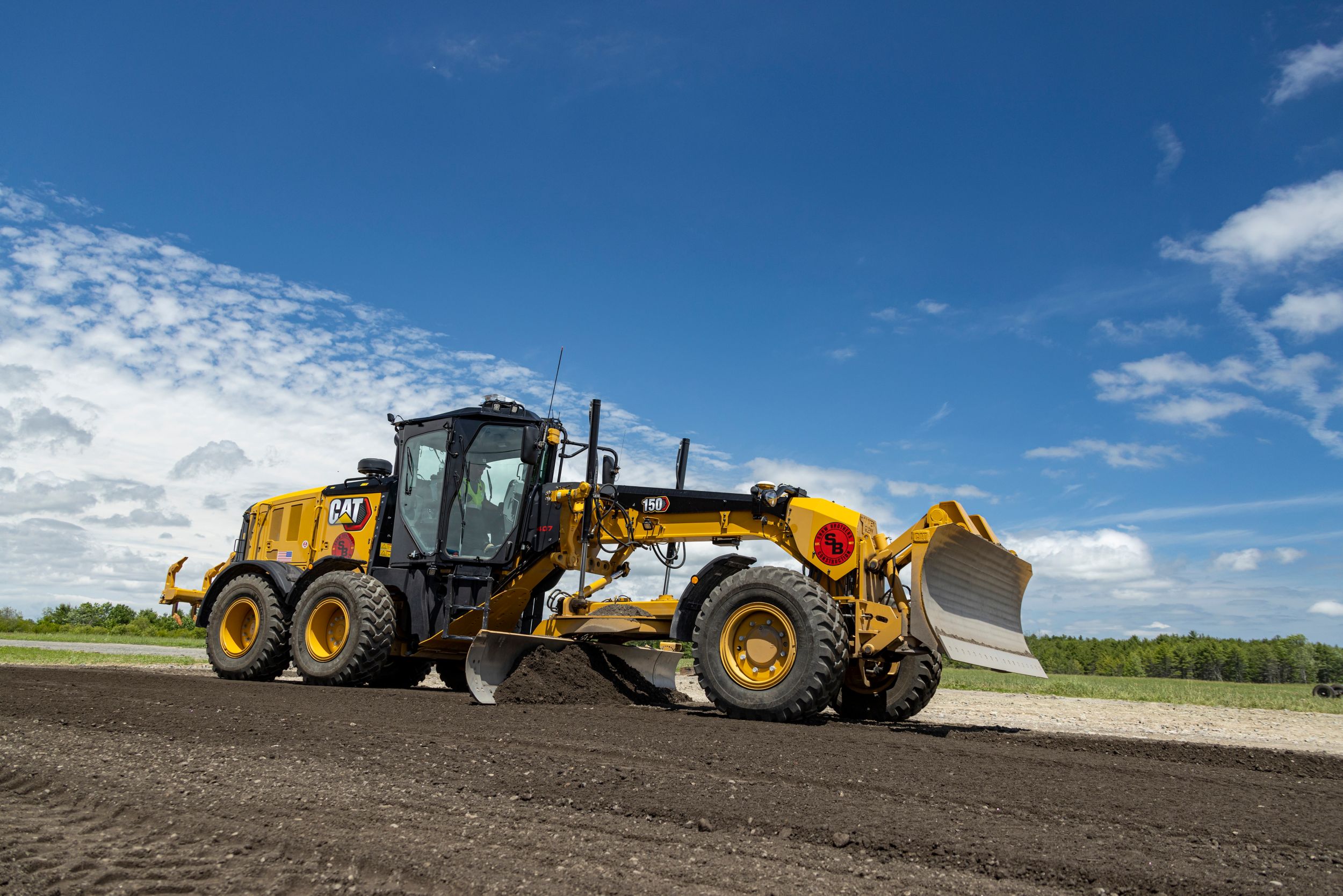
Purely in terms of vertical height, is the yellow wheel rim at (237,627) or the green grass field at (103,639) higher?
the yellow wheel rim at (237,627)

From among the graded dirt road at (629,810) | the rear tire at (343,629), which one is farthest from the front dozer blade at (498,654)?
the graded dirt road at (629,810)

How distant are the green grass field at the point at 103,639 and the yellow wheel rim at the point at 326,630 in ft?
80.1

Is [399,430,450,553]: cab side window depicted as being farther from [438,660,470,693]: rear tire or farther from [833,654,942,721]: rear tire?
[833,654,942,721]: rear tire

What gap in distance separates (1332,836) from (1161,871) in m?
1.39

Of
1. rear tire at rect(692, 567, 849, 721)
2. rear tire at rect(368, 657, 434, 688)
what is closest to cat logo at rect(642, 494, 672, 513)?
rear tire at rect(692, 567, 849, 721)

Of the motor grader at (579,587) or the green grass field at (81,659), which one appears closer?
the motor grader at (579,587)

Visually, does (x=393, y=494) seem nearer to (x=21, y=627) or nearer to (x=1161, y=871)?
(x=1161, y=871)

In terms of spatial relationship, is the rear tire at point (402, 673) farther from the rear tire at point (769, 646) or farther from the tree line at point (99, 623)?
the tree line at point (99, 623)

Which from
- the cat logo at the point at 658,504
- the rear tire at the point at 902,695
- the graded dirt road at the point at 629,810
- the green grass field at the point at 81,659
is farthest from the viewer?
the green grass field at the point at 81,659

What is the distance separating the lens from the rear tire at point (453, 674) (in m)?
12.1

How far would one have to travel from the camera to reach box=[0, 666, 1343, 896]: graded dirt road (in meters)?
3.30

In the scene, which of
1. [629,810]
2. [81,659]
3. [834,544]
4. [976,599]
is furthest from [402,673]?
[81,659]

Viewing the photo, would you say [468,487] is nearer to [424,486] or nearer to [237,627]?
[424,486]

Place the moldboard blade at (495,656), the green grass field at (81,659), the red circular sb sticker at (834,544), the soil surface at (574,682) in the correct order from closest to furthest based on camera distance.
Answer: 1. the red circular sb sticker at (834,544)
2. the soil surface at (574,682)
3. the moldboard blade at (495,656)
4. the green grass field at (81,659)
